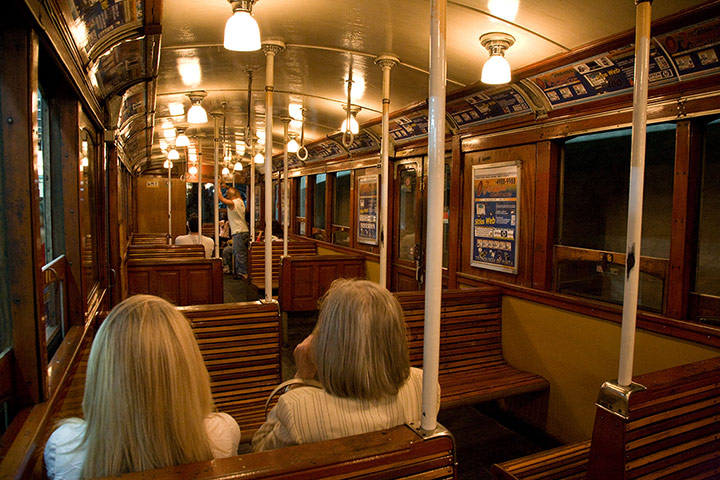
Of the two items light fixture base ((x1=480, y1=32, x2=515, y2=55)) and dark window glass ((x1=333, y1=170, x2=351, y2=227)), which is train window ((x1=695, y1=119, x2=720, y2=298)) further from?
dark window glass ((x1=333, y1=170, x2=351, y2=227))

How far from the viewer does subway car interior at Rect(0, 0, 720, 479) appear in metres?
1.79

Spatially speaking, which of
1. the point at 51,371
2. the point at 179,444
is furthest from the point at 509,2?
the point at 51,371

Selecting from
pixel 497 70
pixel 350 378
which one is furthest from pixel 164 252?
pixel 350 378

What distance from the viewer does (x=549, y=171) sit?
159 inches

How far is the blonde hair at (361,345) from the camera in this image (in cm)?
159

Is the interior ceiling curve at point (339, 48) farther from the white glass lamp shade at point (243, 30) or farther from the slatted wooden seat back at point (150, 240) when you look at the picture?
the slatted wooden seat back at point (150, 240)

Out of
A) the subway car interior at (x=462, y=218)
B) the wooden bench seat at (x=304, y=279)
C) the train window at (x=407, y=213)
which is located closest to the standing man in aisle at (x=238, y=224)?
the wooden bench seat at (x=304, y=279)

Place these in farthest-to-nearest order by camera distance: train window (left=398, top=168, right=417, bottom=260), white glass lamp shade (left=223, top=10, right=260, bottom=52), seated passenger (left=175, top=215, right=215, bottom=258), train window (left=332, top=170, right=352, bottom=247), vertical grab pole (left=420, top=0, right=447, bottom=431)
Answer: train window (left=332, top=170, right=352, bottom=247), seated passenger (left=175, top=215, right=215, bottom=258), train window (left=398, top=168, right=417, bottom=260), white glass lamp shade (left=223, top=10, right=260, bottom=52), vertical grab pole (left=420, top=0, right=447, bottom=431)

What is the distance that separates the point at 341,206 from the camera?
31.1ft

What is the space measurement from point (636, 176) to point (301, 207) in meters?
9.88

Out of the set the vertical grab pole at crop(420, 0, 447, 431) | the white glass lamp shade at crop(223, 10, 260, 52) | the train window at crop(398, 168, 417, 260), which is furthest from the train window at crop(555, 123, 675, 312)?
the white glass lamp shade at crop(223, 10, 260, 52)

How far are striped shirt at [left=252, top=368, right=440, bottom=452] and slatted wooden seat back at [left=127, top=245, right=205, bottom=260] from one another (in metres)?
5.82

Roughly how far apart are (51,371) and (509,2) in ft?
10.7

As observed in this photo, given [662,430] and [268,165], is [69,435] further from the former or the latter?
[268,165]
